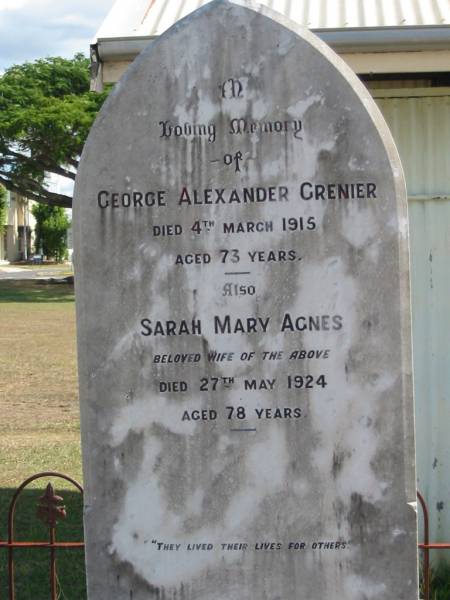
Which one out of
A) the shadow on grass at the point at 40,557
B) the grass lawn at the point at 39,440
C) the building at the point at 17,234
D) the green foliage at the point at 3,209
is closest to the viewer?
the shadow on grass at the point at 40,557

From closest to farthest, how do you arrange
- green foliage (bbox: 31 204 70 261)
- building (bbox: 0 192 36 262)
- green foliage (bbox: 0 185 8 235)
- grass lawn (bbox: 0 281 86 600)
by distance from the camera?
grass lawn (bbox: 0 281 86 600) < green foliage (bbox: 0 185 8 235) < green foliage (bbox: 31 204 70 261) < building (bbox: 0 192 36 262)

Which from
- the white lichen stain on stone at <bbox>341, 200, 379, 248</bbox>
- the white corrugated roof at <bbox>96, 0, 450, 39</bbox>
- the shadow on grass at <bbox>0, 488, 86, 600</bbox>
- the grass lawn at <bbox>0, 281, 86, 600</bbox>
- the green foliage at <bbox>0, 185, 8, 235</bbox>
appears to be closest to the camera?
the white lichen stain on stone at <bbox>341, 200, 379, 248</bbox>

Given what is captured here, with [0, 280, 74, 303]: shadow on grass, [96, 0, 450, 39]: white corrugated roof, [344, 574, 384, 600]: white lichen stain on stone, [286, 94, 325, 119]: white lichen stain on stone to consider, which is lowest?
[0, 280, 74, 303]: shadow on grass

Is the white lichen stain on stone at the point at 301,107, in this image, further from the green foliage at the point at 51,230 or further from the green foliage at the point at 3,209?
the green foliage at the point at 51,230

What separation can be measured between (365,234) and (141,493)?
1204 mm

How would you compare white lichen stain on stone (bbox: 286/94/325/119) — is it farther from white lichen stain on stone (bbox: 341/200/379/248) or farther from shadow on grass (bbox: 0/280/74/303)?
shadow on grass (bbox: 0/280/74/303)

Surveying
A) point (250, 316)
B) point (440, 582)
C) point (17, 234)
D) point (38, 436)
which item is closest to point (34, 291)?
point (38, 436)

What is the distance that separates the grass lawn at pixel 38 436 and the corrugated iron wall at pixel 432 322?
2.30 meters

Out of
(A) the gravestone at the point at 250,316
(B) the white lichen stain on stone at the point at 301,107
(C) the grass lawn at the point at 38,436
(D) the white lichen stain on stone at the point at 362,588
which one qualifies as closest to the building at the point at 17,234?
(C) the grass lawn at the point at 38,436

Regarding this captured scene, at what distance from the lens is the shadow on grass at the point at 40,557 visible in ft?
19.8

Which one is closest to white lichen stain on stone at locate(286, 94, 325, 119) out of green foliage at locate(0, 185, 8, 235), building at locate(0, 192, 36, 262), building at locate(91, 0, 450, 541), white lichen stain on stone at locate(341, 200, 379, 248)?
white lichen stain on stone at locate(341, 200, 379, 248)

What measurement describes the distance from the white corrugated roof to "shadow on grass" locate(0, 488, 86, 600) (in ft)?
11.4

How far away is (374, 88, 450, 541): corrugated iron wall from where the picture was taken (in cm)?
571

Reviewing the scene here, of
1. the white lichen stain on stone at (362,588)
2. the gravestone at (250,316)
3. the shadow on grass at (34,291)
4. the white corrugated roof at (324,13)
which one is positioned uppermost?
the white corrugated roof at (324,13)
